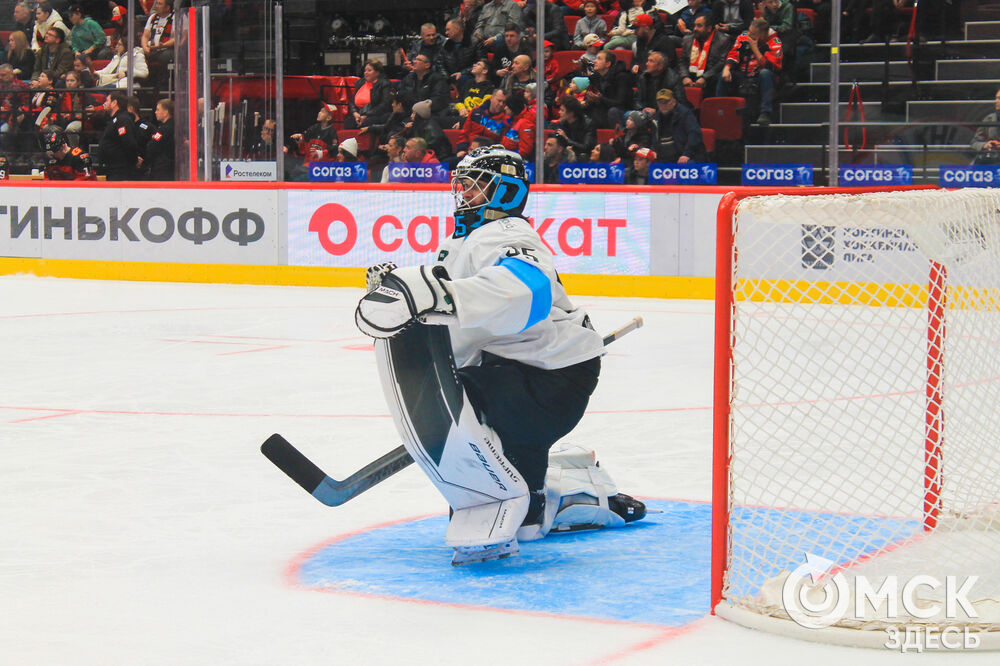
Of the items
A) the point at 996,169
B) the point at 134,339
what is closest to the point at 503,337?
the point at 134,339

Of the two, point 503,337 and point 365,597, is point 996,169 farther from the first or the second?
point 365,597

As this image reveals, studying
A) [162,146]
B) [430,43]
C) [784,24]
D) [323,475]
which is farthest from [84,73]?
[323,475]

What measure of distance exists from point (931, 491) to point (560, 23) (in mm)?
8158

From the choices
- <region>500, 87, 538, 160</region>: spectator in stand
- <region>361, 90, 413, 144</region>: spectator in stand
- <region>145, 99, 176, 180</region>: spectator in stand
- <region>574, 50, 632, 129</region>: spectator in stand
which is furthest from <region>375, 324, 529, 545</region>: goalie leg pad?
<region>145, 99, 176, 180</region>: spectator in stand

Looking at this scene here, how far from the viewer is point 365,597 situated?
273 centimetres

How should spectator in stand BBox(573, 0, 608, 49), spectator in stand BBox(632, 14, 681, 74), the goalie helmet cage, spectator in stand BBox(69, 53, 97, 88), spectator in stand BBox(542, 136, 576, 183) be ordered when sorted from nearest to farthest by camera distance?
the goalie helmet cage → spectator in stand BBox(542, 136, 576, 183) → spectator in stand BBox(632, 14, 681, 74) → spectator in stand BBox(573, 0, 608, 49) → spectator in stand BBox(69, 53, 97, 88)

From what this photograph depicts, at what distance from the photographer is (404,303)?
2713mm

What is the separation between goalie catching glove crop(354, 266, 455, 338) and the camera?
107 inches

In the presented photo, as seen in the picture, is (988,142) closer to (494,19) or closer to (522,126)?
(522,126)

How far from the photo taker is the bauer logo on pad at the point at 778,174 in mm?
8688

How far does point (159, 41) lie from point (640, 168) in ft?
14.1

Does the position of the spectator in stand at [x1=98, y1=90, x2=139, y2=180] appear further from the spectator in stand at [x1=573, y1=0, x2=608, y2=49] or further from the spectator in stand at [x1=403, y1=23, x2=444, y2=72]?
the spectator in stand at [x1=573, y1=0, x2=608, y2=49]

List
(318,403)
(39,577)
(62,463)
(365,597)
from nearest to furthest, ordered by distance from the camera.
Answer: (365,597) → (39,577) → (62,463) → (318,403)

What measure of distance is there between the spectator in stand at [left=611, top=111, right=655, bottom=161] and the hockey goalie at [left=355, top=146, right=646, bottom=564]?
254 inches
